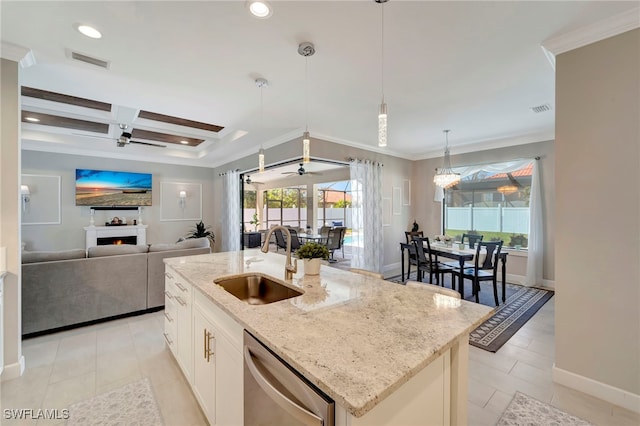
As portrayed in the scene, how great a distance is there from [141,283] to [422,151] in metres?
5.86

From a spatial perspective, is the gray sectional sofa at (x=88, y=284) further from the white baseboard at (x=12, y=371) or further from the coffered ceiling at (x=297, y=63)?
the coffered ceiling at (x=297, y=63)

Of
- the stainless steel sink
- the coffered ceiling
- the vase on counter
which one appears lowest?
the stainless steel sink

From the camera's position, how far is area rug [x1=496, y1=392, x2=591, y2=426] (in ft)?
5.97

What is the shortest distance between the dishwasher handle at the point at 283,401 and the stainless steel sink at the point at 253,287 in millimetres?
795

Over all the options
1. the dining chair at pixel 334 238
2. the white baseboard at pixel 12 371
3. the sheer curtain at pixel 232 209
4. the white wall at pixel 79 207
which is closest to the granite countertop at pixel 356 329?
the white baseboard at pixel 12 371

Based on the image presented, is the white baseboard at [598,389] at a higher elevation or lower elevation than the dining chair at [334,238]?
lower

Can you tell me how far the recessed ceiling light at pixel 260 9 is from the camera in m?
1.72

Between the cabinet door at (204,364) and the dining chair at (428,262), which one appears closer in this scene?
the cabinet door at (204,364)

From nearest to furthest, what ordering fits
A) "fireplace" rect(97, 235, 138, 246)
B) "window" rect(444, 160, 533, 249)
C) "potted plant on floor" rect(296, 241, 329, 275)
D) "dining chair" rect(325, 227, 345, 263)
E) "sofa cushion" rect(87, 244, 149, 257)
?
"potted plant on floor" rect(296, 241, 329, 275)
"sofa cushion" rect(87, 244, 149, 257)
"window" rect(444, 160, 533, 249)
"fireplace" rect(97, 235, 138, 246)
"dining chair" rect(325, 227, 345, 263)

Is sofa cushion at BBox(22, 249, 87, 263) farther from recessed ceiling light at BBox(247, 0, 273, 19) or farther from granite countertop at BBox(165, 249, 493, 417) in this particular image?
recessed ceiling light at BBox(247, 0, 273, 19)

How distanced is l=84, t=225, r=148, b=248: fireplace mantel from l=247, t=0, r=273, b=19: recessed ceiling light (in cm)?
629

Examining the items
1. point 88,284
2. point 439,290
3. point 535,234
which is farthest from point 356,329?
point 535,234

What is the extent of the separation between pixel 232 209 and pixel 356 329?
19.3 feet

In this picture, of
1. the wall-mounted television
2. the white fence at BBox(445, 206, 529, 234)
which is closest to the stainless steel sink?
the white fence at BBox(445, 206, 529, 234)
